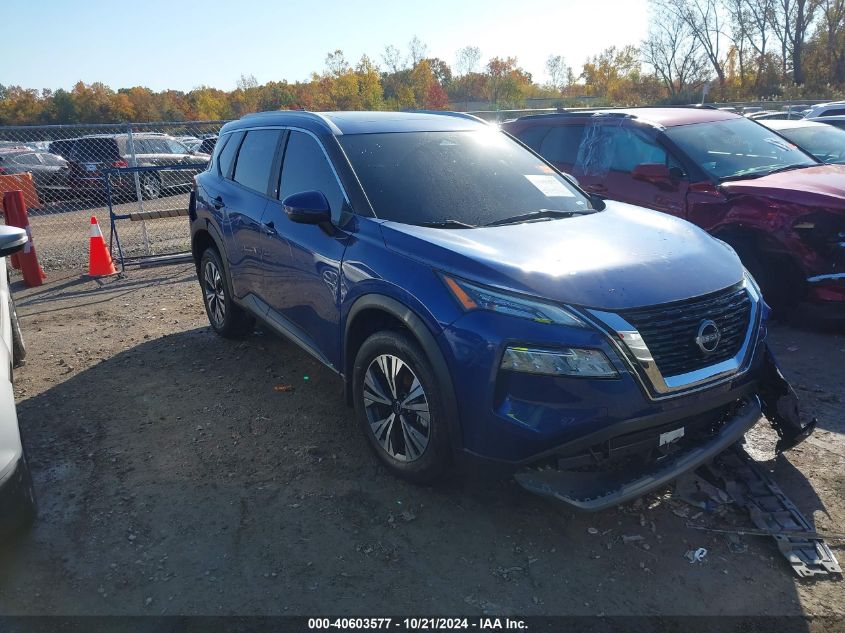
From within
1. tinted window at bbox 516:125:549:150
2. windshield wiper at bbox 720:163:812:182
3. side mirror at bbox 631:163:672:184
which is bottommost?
windshield wiper at bbox 720:163:812:182

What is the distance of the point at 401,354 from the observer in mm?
3137

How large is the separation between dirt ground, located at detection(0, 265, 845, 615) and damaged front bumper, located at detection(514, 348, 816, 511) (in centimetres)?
37

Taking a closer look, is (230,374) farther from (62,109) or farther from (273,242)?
(62,109)

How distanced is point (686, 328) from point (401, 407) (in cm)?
141

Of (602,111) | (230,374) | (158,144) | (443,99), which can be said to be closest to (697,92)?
(443,99)

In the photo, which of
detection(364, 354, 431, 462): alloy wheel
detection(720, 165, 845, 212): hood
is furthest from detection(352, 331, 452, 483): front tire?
detection(720, 165, 845, 212): hood

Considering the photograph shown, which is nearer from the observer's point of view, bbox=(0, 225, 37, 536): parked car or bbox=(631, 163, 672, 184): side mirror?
bbox=(0, 225, 37, 536): parked car

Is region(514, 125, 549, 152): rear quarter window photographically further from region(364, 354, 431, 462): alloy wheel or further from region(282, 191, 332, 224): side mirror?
region(364, 354, 431, 462): alloy wheel

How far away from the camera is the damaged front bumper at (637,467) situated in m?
2.70

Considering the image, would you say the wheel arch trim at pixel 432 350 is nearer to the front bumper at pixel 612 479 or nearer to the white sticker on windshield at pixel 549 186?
the front bumper at pixel 612 479

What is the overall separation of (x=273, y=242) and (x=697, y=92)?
59.2m

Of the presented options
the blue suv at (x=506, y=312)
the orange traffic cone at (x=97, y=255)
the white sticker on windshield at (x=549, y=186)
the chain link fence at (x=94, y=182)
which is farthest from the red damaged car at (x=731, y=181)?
the chain link fence at (x=94, y=182)

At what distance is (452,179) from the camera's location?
151 inches

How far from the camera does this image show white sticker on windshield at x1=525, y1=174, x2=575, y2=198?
13.4 feet
